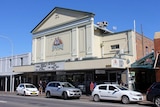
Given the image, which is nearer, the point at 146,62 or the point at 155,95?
the point at 155,95

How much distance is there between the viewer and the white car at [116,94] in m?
19.0

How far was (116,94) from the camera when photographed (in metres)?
19.9

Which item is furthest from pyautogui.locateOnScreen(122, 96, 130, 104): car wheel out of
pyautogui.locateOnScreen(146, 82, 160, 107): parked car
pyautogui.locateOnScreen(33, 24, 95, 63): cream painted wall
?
pyautogui.locateOnScreen(33, 24, 95, 63): cream painted wall

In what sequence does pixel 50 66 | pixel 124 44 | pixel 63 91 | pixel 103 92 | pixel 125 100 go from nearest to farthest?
pixel 125 100 < pixel 103 92 < pixel 63 91 < pixel 124 44 < pixel 50 66

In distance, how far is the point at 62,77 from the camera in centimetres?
Result: 3391

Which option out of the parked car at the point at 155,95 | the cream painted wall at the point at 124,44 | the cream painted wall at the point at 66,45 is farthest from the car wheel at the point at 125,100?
the cream painted wall at the point at 66,45

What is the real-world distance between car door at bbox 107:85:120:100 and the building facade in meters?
22.3

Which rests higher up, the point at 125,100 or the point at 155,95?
the point at 155,95

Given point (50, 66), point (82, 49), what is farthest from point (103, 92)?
point (50, 66)

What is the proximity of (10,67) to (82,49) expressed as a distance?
60.7 ft

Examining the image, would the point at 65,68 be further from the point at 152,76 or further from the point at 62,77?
the point at 152,76

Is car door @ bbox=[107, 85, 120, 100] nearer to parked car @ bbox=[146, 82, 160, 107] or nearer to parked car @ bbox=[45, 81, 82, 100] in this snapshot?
parked car @ bbox=[146, 82, 160, 107]

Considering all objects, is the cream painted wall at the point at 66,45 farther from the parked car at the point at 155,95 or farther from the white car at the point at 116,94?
the parked car at the point at 155,95

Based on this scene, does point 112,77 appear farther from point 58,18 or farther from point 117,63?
point 58,18
